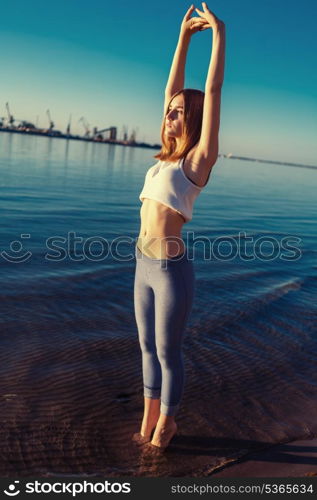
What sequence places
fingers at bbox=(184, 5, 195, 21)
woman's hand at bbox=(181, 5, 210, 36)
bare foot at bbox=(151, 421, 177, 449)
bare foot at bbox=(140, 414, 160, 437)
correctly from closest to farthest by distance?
1. woman's hand at bbox=(181, 5, 210, 36)
2. fingers at bbox=(184, 5, 195, 21)
3. bare foot at bbox=(151, 421, 177, 449)
4. bare foot at bbox=(140, 414, 160, 437)

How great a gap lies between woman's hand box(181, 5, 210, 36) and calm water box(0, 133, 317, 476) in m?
3.09

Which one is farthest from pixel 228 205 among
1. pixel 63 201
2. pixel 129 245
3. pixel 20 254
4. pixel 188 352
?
pixel 188 352

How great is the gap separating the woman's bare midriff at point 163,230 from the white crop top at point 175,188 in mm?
51

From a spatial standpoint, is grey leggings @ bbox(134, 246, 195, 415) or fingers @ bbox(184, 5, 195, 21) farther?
fingers @ bbox(184, 5, 195, 21)

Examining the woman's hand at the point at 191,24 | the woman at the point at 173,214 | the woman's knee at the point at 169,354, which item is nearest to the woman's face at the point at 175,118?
the woman at the point at 173,214

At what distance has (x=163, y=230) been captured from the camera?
10.0ft

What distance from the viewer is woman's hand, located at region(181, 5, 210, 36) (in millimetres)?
3180

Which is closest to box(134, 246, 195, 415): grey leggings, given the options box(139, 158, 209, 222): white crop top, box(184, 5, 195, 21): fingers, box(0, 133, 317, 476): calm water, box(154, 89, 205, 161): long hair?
box(139, 158, 209, 222): white crop top

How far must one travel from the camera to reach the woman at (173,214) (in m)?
2.87

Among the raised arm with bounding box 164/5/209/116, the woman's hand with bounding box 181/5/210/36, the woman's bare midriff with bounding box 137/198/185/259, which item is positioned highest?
the woman's hand with bounding box 181/5/210/36

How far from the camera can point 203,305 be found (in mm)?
6727

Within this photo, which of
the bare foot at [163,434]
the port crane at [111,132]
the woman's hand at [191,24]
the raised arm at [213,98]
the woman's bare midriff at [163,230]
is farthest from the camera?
the port crane at [111,132]

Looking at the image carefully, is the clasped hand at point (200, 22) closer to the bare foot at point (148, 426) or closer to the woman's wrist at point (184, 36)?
the woman's wrist at point (184, 36)

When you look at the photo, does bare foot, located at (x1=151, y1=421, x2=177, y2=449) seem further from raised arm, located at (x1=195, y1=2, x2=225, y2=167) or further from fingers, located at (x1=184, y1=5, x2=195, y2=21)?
fingers, located at (x1=184, y1=5, x2=195, y2=21)
